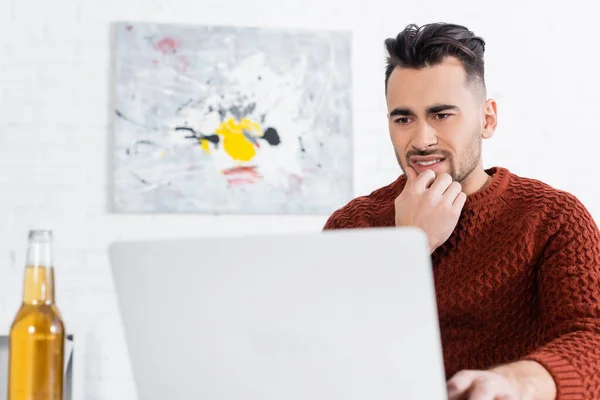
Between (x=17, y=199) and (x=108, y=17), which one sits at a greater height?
(x=108, y=17)

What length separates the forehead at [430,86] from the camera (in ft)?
4.58

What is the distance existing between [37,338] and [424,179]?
0.72m

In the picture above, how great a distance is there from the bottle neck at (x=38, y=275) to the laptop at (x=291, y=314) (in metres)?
0.25

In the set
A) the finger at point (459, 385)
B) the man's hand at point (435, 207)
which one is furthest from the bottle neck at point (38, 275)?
the man's hand at point (435, 207)

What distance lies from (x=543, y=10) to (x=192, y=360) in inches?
102

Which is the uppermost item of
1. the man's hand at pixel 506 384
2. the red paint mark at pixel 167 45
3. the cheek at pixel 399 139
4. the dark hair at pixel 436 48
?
the red paint mark at pixel 167 45

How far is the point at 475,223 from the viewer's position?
4.58ft

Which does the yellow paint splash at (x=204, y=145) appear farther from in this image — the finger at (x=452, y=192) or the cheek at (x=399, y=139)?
the finger at (x=452, y=192)

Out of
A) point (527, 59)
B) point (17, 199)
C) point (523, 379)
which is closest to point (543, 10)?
point (527, 59)

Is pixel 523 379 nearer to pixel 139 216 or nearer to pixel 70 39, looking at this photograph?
pixel 139 216

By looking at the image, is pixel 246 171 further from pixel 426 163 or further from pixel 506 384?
pixel 506 384

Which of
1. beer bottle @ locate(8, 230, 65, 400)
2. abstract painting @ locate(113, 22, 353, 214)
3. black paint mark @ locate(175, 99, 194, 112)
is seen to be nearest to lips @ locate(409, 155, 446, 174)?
beer bottle @ locate(8, 230, 65, 400)

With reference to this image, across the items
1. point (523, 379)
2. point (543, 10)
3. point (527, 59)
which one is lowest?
point (523, 379)

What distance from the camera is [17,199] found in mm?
2662
